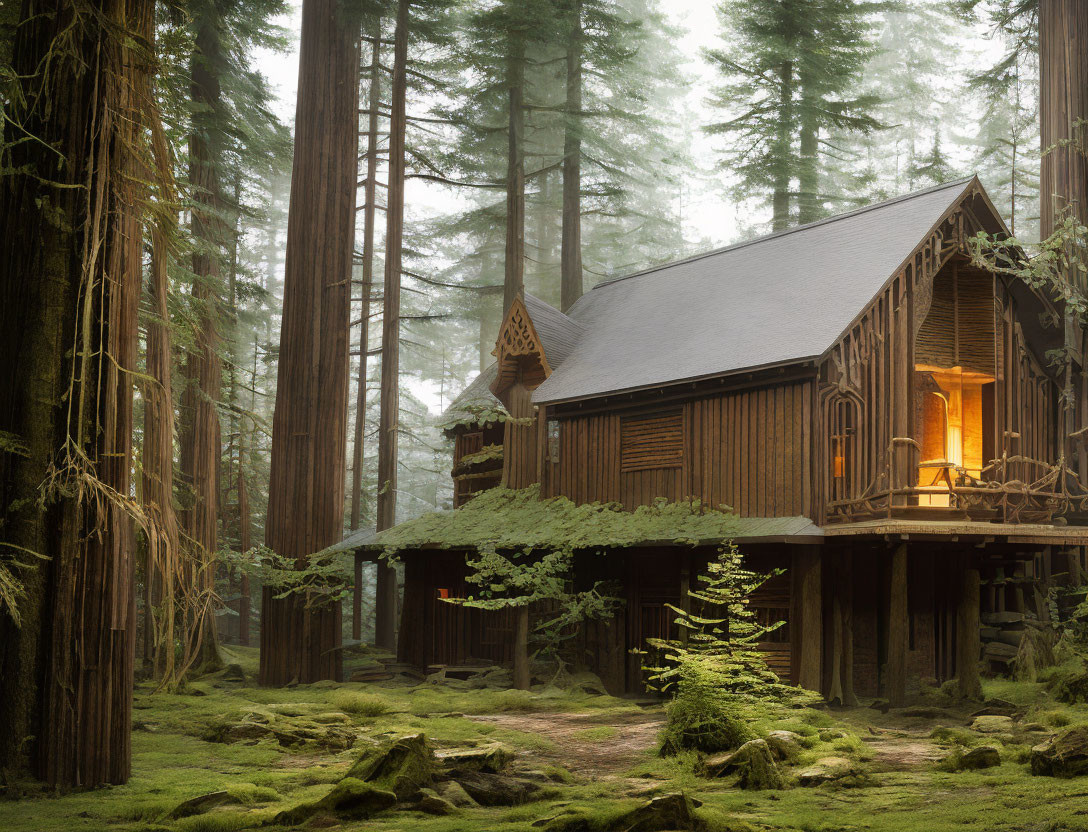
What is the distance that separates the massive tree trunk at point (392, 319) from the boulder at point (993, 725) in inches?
655

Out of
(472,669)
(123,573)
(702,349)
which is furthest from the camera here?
(472,669)

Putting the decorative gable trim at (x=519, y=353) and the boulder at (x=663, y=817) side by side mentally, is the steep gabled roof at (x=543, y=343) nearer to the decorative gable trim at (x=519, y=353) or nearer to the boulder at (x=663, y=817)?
the decorative gable trim at (x=519, y=353)

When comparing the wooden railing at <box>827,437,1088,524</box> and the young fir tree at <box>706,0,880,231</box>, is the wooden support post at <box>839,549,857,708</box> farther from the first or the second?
the young fir tree at <box>706,0,880,231</box>

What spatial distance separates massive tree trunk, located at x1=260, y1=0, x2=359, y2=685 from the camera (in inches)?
787

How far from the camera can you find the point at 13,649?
29.3 feet

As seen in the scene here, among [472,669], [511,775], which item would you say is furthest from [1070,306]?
[511,775]

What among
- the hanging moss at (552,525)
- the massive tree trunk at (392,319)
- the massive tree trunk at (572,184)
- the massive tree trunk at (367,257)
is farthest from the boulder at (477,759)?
the massive tree trunk at (367,257)

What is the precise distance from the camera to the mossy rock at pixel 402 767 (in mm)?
9312

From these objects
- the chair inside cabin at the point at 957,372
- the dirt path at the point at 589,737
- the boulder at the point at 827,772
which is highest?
the chair inside cabin at the point at 957,372

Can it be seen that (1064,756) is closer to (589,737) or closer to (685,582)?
(589,737)

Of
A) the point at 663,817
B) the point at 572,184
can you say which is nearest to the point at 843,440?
the point at 663,817

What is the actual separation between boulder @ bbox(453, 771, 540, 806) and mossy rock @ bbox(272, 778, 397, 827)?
83cm

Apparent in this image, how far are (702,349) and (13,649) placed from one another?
13.2m

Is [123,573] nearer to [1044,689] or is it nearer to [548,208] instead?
[1044,689]
